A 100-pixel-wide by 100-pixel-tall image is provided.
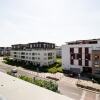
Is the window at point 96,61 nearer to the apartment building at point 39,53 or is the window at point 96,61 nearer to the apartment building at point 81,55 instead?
the apartment building at point 81,55

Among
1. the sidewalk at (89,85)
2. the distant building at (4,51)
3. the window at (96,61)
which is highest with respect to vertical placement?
the distant building at (4,51)

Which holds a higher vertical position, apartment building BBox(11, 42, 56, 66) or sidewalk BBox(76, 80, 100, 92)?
apartment building BBox(11, 42, 56, 66)

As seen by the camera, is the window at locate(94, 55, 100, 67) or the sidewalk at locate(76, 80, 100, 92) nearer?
the sidewalk at locate(76, 80, 100, 92)

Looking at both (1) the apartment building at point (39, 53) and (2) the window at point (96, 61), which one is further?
(1) the apartment building at point (39, 53)

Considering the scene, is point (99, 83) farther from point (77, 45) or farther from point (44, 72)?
point (44, 72)

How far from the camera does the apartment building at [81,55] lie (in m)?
67.4

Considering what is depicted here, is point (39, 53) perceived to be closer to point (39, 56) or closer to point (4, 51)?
point (39, 56)

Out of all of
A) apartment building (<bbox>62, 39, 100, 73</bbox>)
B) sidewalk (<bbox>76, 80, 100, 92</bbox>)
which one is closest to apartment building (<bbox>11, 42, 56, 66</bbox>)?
apartment building (<bbox>62, 39, 100, 73</bbox>)

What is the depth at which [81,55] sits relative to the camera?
72.1 metres

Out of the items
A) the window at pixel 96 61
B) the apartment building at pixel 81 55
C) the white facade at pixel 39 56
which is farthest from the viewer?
the white facade at pixel 39 56

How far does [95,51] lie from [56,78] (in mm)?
18698

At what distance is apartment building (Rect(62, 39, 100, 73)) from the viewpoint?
6738cm

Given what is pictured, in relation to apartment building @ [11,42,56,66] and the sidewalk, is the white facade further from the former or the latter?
the sidewalk

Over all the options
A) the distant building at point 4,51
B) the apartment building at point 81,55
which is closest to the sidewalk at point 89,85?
the apartment building at point 81,55
